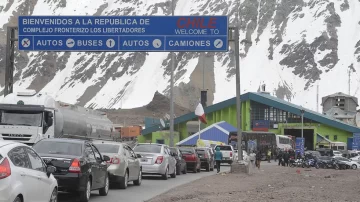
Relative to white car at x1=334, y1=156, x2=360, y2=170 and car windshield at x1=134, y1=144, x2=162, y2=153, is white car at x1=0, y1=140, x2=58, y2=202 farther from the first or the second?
white car at x1=334, y1=156, x2=360, y2=170

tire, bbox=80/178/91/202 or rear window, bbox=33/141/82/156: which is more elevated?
rear window, bbox=33/141/82/156

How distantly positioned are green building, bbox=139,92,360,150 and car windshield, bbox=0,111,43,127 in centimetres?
6105

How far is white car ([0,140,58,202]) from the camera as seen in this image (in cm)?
1034

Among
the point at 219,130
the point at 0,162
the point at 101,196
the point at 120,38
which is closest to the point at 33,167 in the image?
the point at 0,162

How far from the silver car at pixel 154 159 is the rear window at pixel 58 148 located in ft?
34.9

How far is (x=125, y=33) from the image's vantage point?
31.2 metres

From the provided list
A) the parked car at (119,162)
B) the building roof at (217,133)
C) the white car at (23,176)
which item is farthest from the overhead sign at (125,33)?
the building roof at (217,133)

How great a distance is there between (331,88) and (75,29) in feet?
533

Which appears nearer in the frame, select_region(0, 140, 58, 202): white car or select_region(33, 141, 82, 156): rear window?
select_region(0, 140, 58, 202): white car

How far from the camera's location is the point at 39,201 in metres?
11.8

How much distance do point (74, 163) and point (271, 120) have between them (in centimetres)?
7812

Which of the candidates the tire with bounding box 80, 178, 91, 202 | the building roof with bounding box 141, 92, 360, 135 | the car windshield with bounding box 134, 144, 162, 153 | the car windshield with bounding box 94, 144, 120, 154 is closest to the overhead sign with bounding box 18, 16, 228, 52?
the car windshield with bounding box 134, 144, 162, 153

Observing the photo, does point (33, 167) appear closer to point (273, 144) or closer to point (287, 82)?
point (273, 144)

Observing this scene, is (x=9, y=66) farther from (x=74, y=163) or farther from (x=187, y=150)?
(x=74, y=163)
